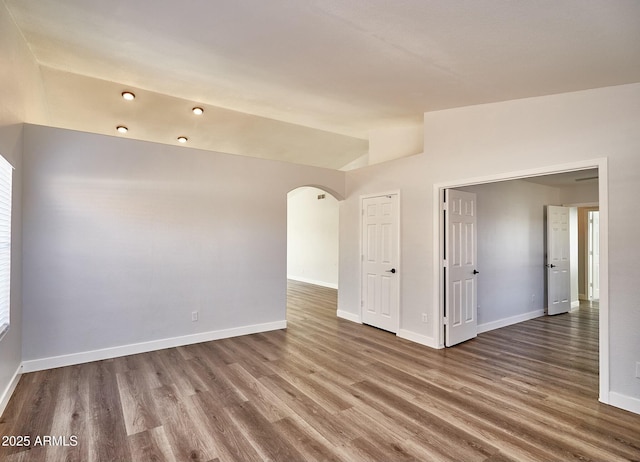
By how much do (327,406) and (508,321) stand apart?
4.02 metres

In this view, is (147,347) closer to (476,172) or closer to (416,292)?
(416,292)

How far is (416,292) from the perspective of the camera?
4.54 m

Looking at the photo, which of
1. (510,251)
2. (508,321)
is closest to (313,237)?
(510,251)

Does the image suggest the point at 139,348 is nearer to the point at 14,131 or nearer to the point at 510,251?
the point at 14,131

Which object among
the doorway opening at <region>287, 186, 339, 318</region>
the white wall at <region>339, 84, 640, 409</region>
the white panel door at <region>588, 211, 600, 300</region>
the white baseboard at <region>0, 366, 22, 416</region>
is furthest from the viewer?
the doorway opening at <region>287, 186, 339, 318</region>

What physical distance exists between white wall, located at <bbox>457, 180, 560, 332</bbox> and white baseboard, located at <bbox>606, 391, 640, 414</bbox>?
214cm

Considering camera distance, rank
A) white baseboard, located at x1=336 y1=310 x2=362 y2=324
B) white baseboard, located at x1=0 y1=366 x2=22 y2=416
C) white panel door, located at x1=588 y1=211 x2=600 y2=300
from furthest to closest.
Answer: white panel door, located at x1=588 y1=211 x2=600 y2=300
white baseboard, located at x1=336 y1=310 x2=362 y2=324
white baseboard, located at x1=0 y1=366 x2=22 y2=416

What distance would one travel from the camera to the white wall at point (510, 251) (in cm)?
508

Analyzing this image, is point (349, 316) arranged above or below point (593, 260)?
below

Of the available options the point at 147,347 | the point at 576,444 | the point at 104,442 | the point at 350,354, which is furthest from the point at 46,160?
the point at 576,444

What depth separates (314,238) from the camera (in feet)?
33.3

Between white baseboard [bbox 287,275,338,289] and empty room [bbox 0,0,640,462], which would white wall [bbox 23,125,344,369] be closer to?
empty room [bbox 0,0,640,462]

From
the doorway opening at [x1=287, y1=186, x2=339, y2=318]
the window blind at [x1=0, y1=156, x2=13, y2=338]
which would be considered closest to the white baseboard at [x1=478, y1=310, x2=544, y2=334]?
the doorway opening at [x1=287, y1=186, x2=339, y2=318]

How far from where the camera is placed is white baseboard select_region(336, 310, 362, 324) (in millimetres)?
5461
